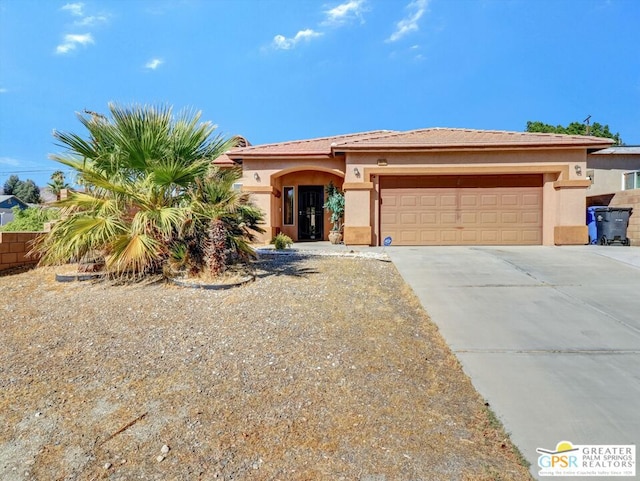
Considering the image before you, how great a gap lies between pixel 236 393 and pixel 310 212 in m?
12.6

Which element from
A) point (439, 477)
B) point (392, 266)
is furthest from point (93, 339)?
point (392, 266)

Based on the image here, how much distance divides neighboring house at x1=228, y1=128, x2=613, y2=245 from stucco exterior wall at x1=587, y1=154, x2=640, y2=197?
814 centimetres

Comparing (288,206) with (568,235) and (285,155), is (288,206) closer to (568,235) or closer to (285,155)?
(285,155)

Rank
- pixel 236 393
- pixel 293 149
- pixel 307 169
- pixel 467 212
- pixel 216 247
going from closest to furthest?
1. pixel 236 393
2. pixel 216 247
3. pixel 467 212
4. pixel 307 169
5. pixel 293 149

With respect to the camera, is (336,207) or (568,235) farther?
(336,207)

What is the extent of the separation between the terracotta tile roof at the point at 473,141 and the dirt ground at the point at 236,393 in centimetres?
774

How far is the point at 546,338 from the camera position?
177 inches

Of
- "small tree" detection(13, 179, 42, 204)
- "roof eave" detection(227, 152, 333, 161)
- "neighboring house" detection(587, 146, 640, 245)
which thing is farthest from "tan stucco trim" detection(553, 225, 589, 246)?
"small tree" detection(13, 179, 42, 204)

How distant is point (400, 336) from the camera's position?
454 centimetres

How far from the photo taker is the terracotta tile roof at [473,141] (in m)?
12.1

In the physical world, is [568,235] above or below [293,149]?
below

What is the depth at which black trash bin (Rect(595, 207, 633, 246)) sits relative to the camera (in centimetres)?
1187

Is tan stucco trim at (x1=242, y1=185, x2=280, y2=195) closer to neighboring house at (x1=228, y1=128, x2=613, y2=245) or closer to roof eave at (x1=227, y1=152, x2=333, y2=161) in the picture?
roof eave at (x1=227, y1=152, x2=333, y2=161)

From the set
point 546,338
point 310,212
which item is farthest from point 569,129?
point 546,338
